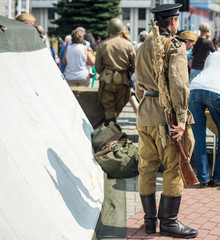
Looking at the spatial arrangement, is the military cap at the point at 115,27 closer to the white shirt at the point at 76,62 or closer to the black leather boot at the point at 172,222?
the white shirt at the point at 76,62

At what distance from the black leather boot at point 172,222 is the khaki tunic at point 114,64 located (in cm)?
380

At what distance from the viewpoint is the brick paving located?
467 centimetres

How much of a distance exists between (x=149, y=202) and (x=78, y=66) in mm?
5099

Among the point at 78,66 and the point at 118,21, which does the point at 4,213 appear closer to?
the point at 118,21

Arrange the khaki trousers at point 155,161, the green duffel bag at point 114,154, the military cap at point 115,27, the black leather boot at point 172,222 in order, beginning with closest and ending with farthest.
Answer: the khaki trousers at point 155,161 → the black leather boot at point 172,222 → the green duffel bag at point 114,154 → the military cap at point 115,27

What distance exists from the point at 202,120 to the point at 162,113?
196 cm

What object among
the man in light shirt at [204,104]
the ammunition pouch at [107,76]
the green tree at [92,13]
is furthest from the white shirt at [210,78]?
the green tree at [92,13]

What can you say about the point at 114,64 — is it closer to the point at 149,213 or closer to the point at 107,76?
the point at 107,76

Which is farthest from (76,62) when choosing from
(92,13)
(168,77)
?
(92,13)

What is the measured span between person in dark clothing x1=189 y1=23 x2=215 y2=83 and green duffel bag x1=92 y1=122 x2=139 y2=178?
12.4ft

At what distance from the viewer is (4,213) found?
327 centimetres

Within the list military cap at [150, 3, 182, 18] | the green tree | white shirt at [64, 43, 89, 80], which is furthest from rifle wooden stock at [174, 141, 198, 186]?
the green tree

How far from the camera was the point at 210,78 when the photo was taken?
6141 millimetres

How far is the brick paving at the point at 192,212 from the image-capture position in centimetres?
467
